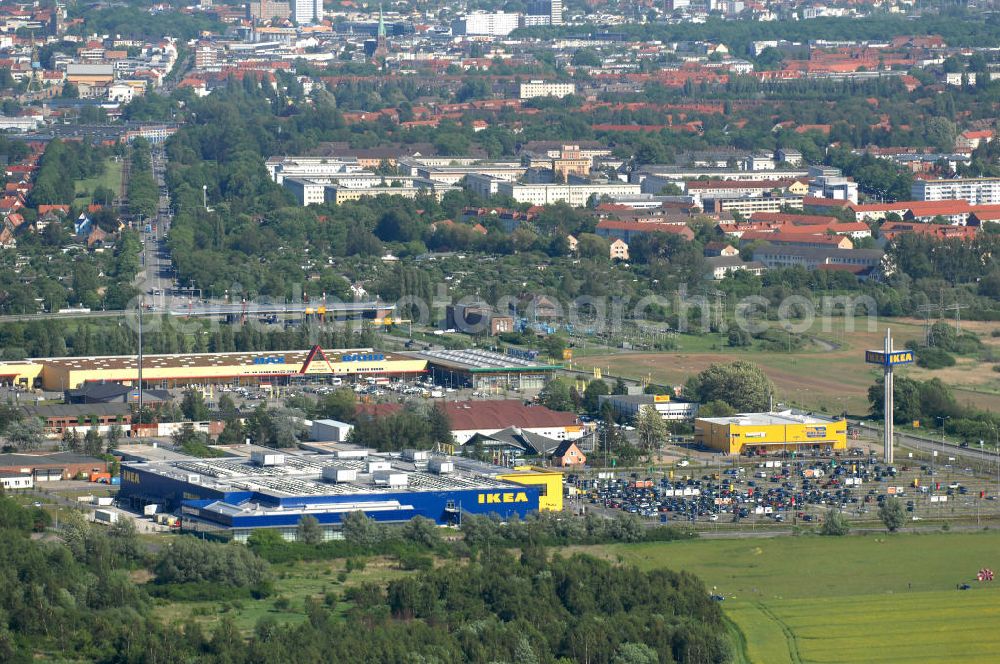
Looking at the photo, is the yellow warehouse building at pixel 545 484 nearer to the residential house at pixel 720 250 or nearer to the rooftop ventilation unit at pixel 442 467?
the rooftop ventilation unit at pixel 442 467

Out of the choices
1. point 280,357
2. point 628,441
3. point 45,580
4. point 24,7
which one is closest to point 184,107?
point 24,7

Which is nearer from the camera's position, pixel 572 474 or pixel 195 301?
pixel 572 474

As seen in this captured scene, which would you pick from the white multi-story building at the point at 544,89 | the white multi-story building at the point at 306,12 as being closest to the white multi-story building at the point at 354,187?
the white multi-story building at the point at 544,89

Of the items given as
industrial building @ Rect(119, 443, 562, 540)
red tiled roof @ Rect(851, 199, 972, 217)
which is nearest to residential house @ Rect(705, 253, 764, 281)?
red tiled roof @ Rect(851, 199, 972, 217)

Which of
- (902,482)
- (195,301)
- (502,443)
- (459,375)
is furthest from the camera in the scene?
(195,301)

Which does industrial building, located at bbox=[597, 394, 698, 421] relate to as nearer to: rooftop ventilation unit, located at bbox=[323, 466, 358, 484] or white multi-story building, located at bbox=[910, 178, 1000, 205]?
rooftop ventilation unit, located at bbox=[323, 466, 358, 484]

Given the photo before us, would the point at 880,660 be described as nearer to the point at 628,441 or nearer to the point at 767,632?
the point at 767,632
